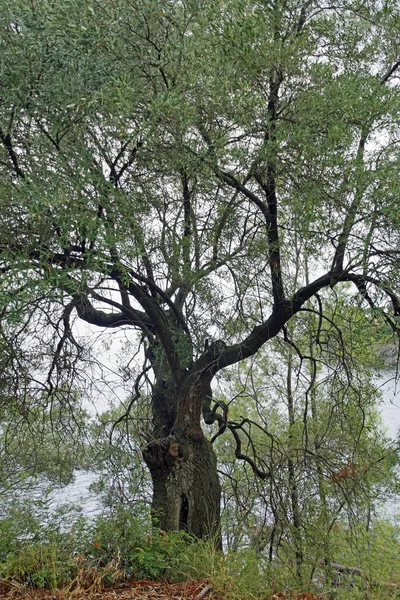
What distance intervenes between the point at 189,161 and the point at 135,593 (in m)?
2.66

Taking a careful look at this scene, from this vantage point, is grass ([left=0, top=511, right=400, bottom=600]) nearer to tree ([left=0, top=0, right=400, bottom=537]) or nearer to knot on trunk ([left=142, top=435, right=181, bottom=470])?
knot on trunk ([left=142, top=435, right=181, bottom=470])

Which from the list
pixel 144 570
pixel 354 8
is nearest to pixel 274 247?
pixel 354 8

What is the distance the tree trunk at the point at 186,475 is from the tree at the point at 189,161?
0.01m

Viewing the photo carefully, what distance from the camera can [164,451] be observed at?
520cm

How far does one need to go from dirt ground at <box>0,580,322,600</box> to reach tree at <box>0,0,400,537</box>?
141 cm

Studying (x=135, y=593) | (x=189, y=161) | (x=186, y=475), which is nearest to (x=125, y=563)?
(x=135, y=593)

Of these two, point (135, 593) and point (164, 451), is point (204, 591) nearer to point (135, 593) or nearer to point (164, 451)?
point (135, 593)

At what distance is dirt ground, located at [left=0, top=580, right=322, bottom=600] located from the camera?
3420 millimetres

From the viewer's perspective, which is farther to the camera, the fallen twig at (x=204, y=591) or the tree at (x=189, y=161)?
the fallen twig at (x=204, y=591)

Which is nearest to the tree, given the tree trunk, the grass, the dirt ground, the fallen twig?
the tree trunk

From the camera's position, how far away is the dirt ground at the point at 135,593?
3420 mm

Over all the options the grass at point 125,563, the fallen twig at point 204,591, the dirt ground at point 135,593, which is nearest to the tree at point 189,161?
the grass at point 125,563

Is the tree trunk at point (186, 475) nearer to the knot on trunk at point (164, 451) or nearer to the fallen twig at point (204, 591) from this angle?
the knot on trunk at point (164, 451)

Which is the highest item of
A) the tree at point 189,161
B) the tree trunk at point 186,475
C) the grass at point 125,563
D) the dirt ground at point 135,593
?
the tree at point 189,161
